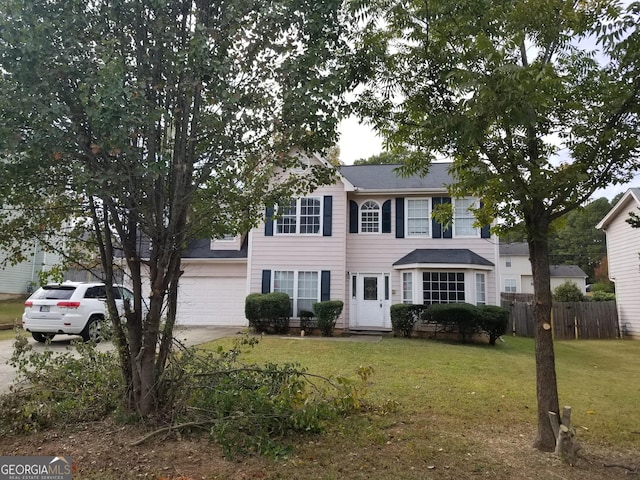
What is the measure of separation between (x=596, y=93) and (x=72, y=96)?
5031 millimetres

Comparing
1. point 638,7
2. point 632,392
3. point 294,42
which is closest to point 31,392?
point 294,42

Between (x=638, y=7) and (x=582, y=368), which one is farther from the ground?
(x=638, y=7)

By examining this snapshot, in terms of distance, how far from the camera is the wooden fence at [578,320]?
16.6 metres

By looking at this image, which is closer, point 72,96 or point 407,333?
point 72,96

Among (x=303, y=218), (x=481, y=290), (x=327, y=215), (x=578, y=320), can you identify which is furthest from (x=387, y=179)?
(x=578, y=320)

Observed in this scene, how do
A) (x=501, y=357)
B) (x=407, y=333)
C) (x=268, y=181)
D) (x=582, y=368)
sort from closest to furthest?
(x=268, y=181) < (x=582, y=368) < (x=501, y=357) < (x=407, y=333)

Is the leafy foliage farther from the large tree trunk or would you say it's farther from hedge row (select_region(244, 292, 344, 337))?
hedge row (select_region(244, 292, 344, 337))

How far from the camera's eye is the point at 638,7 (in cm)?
369

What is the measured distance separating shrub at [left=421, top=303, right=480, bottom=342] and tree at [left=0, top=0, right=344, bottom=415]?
9.36 meters

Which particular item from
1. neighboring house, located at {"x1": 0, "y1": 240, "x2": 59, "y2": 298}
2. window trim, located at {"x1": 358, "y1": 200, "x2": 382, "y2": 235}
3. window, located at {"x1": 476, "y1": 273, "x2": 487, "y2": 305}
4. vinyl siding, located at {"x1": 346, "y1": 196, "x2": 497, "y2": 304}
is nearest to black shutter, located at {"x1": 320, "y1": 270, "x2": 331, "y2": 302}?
vinyl siding, located at {"x1": 346, "y1": 196, "x2": 497, "y2": 304}

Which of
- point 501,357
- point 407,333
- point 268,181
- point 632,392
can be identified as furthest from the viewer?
point 407,333

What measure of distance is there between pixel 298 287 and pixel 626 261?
13.5 meters

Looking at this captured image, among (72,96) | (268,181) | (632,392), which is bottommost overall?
(632,392)

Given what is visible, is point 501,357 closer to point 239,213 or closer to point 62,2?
point 239,213
